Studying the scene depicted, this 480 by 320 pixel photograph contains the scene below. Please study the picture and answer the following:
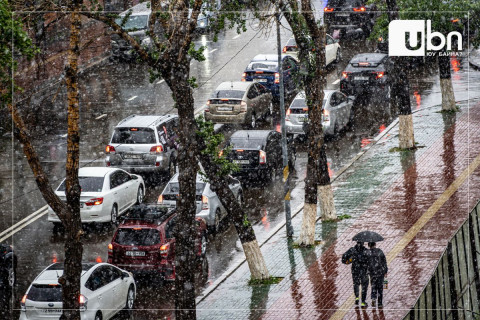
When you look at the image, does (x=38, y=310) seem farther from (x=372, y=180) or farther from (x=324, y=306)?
(x=372, y=180)

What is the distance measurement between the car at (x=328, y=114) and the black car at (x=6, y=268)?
12265 mm

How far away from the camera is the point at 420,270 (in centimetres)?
1928

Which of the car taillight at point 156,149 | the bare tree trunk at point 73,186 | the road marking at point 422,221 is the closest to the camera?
the bare tree trunk at point 73,186

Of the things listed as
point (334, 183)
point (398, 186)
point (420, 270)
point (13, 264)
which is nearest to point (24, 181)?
point (13, 264)

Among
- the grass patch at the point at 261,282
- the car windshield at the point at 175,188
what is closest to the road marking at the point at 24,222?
the car windshield at the point at 175,188

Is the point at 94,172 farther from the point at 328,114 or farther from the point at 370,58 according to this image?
the point at 370,58

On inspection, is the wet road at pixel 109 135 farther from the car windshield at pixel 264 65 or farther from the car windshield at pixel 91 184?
the car windshield at pixel 264 65

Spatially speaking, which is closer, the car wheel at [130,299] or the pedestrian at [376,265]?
the pedestrian at [376,265]

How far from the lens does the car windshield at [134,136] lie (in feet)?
86.3

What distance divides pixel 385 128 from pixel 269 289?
41.7 ft

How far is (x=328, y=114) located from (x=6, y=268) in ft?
44.0

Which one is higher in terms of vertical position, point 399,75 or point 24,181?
point 399,75

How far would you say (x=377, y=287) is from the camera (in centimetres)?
1725

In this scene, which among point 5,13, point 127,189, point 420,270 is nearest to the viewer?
point 5,13
